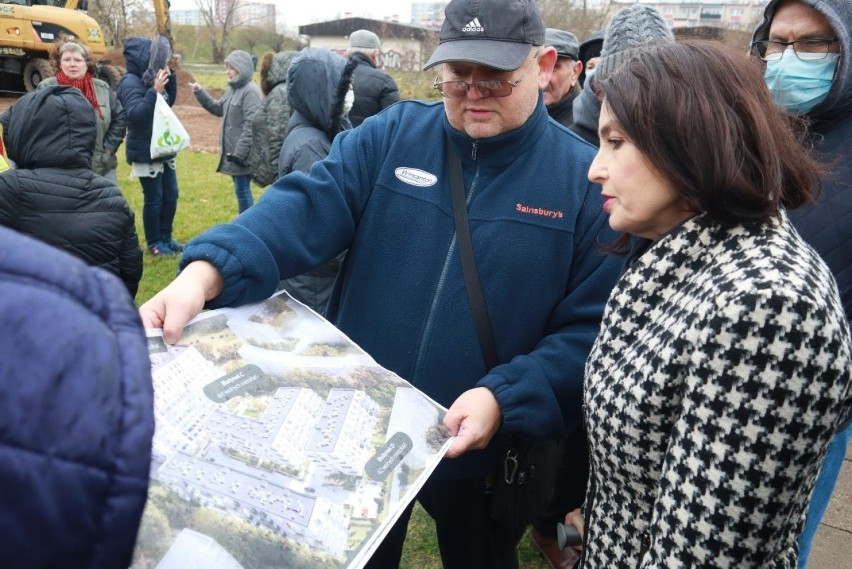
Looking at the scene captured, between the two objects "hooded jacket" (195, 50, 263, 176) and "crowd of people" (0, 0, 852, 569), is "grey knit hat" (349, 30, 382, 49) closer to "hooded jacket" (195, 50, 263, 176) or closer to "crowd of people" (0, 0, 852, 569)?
"hooded jacket" (195, 50, 263, 176)

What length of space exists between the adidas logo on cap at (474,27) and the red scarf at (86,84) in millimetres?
5286

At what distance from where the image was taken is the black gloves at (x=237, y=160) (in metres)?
6.86

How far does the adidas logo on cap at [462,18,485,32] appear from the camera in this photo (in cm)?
190

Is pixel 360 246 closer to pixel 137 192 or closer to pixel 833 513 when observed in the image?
pixel 833 513

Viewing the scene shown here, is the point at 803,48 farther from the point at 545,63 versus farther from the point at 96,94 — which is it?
the point at 96,94

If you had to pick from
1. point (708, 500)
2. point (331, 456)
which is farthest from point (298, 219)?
point (708, 500)

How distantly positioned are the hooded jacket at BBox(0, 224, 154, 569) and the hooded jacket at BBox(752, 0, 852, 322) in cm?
201

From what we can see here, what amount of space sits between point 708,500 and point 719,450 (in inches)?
3.8

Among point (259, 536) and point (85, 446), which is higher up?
point (85, 446)

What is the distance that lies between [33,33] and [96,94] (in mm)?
13404

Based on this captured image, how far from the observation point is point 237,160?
6.88m

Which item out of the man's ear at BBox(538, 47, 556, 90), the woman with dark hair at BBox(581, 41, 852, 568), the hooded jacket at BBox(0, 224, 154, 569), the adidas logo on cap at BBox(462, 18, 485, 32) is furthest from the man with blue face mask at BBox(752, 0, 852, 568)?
the hooded jacket at BBox(0, 224, 154, 569)

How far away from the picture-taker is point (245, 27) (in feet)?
179

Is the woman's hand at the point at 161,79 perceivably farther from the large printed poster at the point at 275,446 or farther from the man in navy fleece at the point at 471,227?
the large printed poster at the point at 275,446
